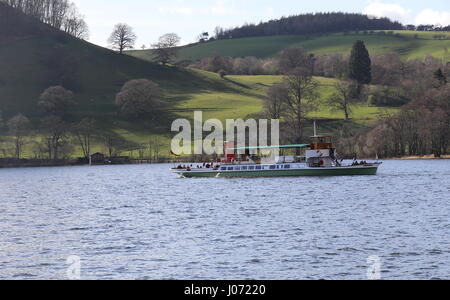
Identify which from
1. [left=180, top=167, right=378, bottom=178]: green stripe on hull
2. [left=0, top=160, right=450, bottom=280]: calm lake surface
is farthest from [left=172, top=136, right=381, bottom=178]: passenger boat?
[left=0, top=160, right=450, bottom=280]: calm lake surface

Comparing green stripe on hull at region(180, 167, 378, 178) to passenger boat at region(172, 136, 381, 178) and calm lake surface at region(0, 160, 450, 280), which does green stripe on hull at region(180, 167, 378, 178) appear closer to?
passenger boat at region(172, 136, 381, 178)

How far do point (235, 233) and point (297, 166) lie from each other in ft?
222

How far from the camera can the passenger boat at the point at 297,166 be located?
11612cm

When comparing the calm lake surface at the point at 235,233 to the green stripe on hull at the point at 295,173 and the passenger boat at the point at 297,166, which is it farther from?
the passenger boat at the point at 297,166

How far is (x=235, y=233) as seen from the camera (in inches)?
2082

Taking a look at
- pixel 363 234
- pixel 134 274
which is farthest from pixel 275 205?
pixel 134 274

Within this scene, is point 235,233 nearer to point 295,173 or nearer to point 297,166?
point 297,166

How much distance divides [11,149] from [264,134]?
7080 centimetres

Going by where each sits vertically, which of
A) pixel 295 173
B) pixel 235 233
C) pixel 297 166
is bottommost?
pixel 235 233

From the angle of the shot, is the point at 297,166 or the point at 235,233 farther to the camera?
the point at 297,166

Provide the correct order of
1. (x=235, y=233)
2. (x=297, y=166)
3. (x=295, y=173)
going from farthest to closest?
1. (x=295, y=173)
2. (x=297, y=166)
3. (x=235, y=233)

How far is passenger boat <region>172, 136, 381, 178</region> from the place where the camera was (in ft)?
381

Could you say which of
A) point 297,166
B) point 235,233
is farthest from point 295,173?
point 235,233
